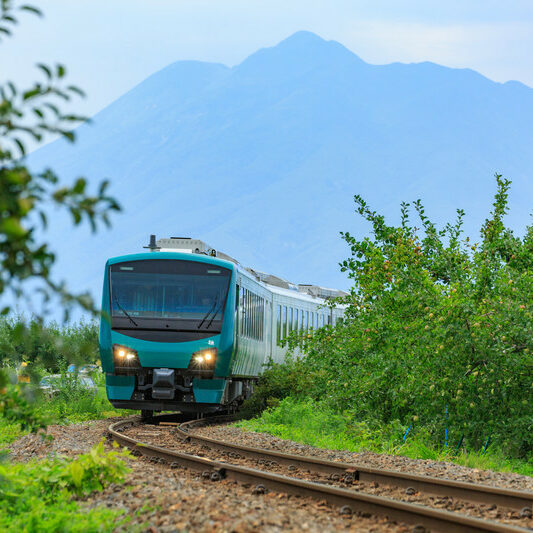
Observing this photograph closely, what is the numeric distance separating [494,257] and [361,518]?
28.7ft

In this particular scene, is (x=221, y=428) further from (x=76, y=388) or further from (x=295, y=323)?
(x=295, y=323)

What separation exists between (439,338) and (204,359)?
5.44 meters

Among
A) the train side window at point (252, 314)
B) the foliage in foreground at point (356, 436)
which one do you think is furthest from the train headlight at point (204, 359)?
the train side window at point (252, 314)

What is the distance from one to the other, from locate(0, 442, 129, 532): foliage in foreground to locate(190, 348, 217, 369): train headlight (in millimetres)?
8439

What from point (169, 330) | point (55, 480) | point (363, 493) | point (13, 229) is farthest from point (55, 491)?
point (169, 330)

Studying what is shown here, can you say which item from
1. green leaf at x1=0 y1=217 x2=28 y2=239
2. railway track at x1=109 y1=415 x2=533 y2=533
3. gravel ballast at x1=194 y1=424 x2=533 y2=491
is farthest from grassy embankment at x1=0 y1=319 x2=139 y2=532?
gravel ballast at x1=194 y1=424 x2=533 y2=491

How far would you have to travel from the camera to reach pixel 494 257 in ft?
49.6

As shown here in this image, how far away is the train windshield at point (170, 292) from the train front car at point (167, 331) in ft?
0.06

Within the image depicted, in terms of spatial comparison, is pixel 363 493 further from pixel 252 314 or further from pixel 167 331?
pixel 252 314

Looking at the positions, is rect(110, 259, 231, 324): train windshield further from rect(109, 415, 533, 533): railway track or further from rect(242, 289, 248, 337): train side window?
rect(109, 415, 533, 533): railway track

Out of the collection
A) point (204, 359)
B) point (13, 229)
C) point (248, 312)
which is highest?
point (248, 312)

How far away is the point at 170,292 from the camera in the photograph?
1731cm

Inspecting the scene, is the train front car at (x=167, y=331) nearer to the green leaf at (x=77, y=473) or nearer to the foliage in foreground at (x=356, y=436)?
the foliage in foreground at (x=356, y=436)

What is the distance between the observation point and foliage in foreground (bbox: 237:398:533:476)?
39.2 ft
